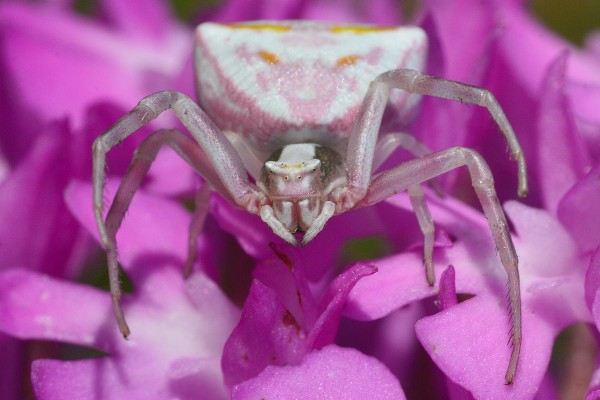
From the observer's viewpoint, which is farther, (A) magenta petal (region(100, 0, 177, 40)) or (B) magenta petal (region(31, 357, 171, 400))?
(A) magenta petal (region(100, 0, 177, 40))

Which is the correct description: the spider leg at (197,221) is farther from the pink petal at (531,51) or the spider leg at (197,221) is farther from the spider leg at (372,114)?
the pink petal at (531,51)

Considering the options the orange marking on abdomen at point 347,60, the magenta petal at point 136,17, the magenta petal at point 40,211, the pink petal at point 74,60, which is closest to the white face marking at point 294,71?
the orange marking on abdomen at point 347,60

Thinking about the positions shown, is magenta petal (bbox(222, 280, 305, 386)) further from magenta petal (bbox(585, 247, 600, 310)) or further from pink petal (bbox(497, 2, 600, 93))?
pink petal (bbox(497, 2, 600, 93))

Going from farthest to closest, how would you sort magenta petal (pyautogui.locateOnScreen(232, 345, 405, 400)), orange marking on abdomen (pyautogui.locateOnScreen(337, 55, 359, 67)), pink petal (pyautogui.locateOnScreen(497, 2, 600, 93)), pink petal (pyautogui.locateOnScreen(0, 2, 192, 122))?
pink petal (pyautogui.locateOnScreen(0, 2, 192, 122)), pink petal (pyautogui.locateOnScreen(497, 2, 600, 93)), orange marking on abdomen (pyautogui.locateOnScreen(337, 55, 359, 67)), magenta petal (pyautogui.locateOnScreen(232, 345, 405, 400))

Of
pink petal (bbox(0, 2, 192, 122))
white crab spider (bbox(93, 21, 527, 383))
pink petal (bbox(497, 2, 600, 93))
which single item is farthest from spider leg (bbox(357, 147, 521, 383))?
pink petal (bbox(0, 2, 192, 122))

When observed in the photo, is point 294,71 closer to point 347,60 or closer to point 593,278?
point 347,60

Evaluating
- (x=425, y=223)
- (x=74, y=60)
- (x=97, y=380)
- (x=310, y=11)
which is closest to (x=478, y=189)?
(x=425, y=223)
